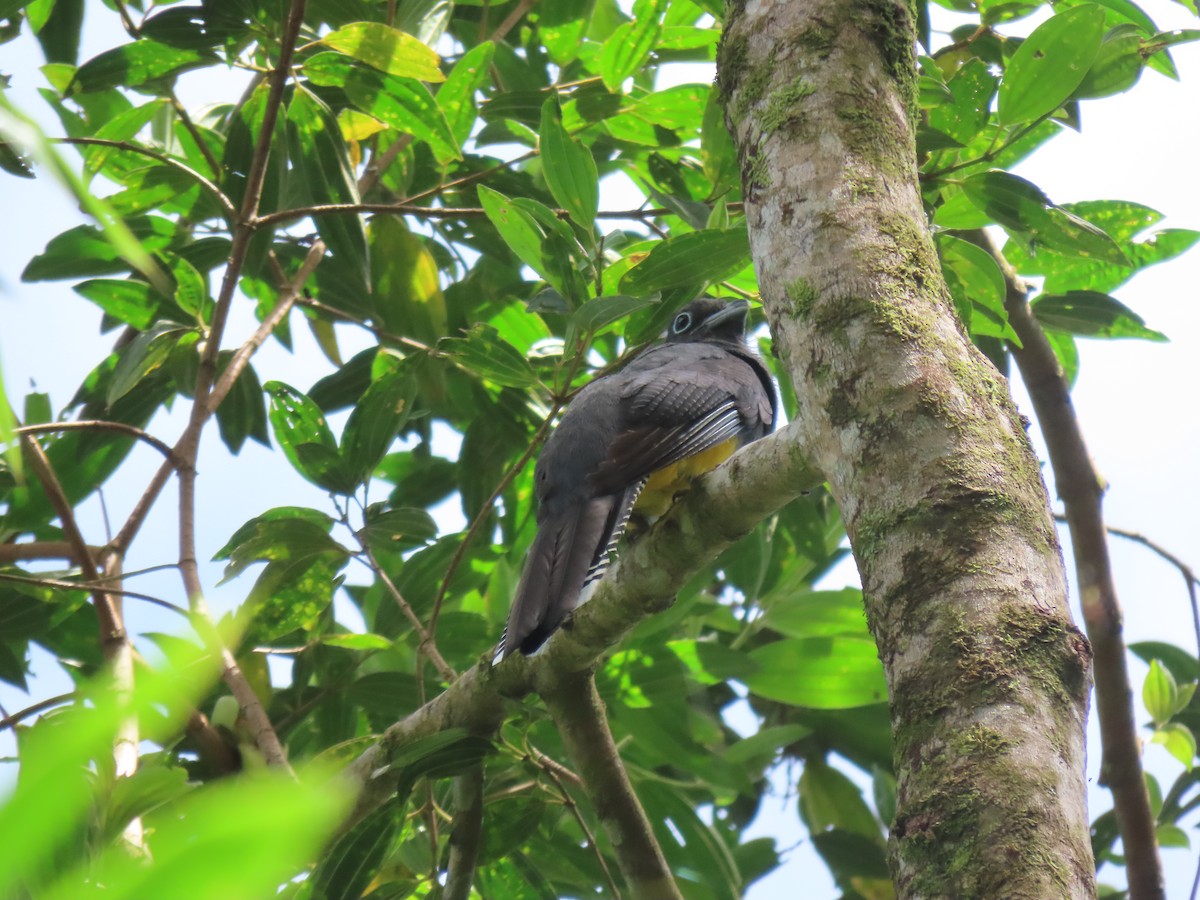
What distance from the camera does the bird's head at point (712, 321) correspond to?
16.0 feet

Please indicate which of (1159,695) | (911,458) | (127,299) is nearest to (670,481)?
(127,299)

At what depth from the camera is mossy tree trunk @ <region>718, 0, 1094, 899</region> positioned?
1.21 metres

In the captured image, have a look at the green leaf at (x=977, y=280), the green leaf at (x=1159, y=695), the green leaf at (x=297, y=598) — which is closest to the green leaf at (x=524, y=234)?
the green leaf at (x=977, y=280)

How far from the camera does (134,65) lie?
3424 millimetres

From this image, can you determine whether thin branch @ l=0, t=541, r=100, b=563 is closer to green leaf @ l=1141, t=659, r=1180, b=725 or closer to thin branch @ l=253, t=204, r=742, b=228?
thin branch @ l=253, t=204, r=742, b=228

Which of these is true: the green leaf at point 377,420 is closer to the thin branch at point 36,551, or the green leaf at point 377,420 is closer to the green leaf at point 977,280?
the thin branch at point 36,551

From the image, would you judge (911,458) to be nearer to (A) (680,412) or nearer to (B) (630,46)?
(A) (680,412)

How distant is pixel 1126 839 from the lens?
3.56 metres

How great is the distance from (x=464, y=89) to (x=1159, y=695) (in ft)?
10.5

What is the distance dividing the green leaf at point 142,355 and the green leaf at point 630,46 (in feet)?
5.08

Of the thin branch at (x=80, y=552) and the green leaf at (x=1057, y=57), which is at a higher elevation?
the green leaf at (x=1057, y=57)

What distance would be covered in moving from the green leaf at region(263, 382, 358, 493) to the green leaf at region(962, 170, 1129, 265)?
6.44 ft

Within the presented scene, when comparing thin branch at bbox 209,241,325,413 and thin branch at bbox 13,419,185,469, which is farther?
thin branch at bbox 209,241,325,413

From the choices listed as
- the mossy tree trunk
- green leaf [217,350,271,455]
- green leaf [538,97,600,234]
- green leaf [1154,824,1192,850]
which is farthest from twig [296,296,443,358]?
green leaf [1154,824,1192,850]
